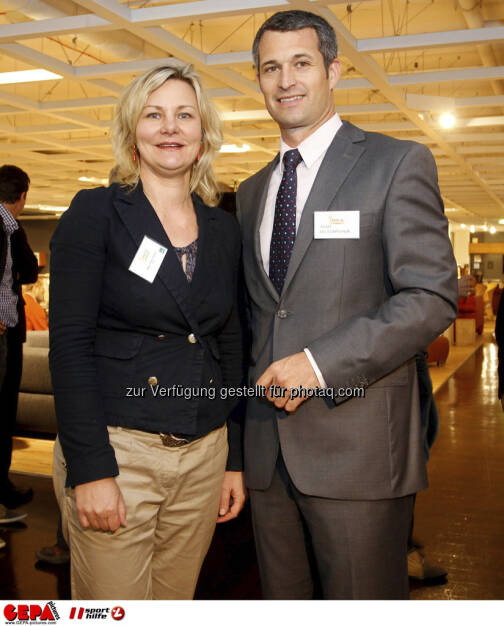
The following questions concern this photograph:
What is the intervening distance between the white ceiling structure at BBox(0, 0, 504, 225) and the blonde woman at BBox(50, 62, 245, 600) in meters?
3.94

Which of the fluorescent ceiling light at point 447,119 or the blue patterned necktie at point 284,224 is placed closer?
the blue patterned necktie at point 284,224

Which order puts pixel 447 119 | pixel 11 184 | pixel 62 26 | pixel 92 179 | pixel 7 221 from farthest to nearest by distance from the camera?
pixel 92 179
pixel 447 119
pixel 62 26
pixel 11 184
pixel 7 221

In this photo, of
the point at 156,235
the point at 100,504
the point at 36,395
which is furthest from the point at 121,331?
the point at 36,395

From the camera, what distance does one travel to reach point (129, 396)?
1.48m

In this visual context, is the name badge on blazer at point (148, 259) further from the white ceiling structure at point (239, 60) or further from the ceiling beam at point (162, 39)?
the ceiling beam at point (162, 39)

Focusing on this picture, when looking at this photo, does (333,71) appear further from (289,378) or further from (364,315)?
(289,378)

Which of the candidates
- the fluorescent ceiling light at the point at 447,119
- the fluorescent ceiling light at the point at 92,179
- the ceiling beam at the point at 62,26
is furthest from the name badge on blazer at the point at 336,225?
the fluorescent ceiling light at the point at 92,179

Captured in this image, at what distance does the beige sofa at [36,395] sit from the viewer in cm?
477

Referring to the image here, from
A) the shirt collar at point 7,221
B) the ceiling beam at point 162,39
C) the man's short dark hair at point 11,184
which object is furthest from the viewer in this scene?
the ceiling beam at point 162,39

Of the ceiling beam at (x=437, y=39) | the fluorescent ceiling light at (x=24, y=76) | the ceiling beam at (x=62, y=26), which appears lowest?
the ceiling beam at (x=437, y=39)

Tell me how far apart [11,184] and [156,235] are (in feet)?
8.31

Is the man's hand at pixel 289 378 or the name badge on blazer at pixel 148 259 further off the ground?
the name badge on blazer at pixel 148 259
